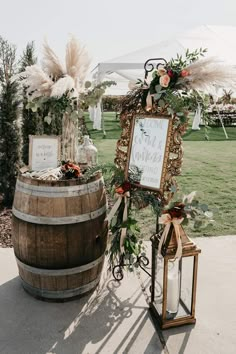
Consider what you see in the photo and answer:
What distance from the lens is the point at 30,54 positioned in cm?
471

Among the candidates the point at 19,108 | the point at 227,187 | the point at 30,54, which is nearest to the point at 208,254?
the point at 227,187

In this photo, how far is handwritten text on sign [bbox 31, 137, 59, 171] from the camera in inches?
103

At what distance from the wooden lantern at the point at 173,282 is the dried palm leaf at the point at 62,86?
1.19 meters

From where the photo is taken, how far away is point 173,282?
2.17 metres

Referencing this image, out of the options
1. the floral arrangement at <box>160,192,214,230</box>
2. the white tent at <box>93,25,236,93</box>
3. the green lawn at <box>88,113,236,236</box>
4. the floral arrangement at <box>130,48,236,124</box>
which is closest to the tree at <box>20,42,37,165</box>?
the green lawn at <box>88,113,236,236</box>

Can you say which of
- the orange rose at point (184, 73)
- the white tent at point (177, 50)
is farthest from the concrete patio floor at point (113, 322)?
the white tent at point (177, 50)

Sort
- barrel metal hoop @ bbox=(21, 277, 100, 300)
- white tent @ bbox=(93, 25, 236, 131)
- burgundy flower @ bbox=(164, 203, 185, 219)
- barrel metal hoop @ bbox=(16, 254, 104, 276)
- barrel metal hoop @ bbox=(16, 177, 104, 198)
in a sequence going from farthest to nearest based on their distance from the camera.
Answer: white tent @ bbox=(93, 25, 236, 131) → barrel metal hoop @ bbox=(21, 277, 100, 300) → barrel metal hoop @ bbox=(16, 254, 104, 276) → barrel metal hoop @ bbox=(16, 177, 104, 198) → burgundy flower @ bbox=(164, 203, 185, 219)

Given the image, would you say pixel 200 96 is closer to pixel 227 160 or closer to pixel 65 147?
pixel 65 147

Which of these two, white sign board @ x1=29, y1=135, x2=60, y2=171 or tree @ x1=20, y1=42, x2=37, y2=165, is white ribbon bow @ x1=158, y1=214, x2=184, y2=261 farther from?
tree @ x1=20, y1=42, x2=37, y2=165

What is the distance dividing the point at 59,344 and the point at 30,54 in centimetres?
392

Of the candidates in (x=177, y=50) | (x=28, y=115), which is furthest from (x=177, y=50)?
(x=28, y=115)

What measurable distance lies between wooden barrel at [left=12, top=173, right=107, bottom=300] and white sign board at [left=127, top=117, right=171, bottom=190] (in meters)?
0.29

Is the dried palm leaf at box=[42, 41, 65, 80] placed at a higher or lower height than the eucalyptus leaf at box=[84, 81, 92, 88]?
higher

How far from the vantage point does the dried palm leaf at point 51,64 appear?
104 inches
